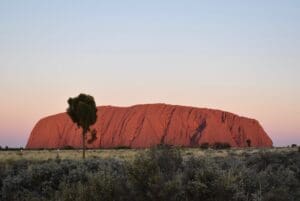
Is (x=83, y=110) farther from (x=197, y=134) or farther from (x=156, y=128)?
(x=156, y=128)

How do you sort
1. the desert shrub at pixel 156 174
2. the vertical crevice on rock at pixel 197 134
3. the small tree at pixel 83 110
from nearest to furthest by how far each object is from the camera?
the desert shrub at pixel 156 174 → the small tree at pixel 83 110 → the vertical crevice on rock at pixel 197 134

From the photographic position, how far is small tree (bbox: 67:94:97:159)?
5388 centimetres

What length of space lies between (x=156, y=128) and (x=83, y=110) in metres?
99.1

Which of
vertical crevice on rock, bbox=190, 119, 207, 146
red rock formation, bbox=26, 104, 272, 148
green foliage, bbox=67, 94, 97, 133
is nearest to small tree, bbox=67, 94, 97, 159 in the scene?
green foliage, bbox=67, 94, 97, 133

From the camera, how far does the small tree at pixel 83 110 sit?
177ft

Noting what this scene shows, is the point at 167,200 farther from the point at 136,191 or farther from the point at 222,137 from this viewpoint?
the point at 222,137

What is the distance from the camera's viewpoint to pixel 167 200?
34.5ft

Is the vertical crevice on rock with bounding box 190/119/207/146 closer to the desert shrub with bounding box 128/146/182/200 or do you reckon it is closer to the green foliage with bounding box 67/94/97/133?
the green foliage with bounding box 67/94/97/133

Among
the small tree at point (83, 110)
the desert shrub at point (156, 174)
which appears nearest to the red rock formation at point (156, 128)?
the small tree at point (83, 110)

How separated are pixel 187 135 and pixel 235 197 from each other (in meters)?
138

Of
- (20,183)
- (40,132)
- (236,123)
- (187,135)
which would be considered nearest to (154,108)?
(187,135)

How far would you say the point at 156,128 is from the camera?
500ft

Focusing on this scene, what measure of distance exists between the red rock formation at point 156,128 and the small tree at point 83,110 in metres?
86.7

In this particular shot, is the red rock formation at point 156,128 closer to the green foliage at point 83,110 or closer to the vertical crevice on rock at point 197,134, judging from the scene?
the vertical crevice on rock at point 197,134
